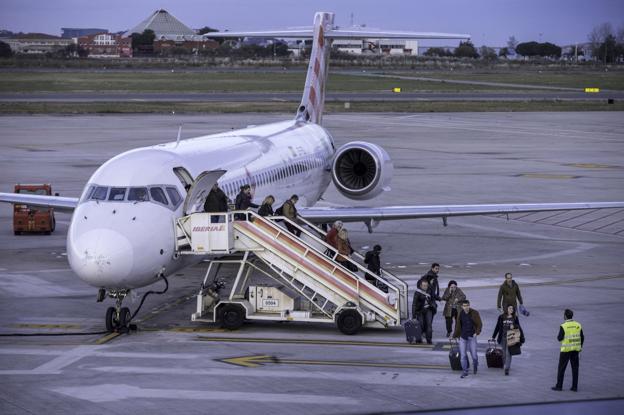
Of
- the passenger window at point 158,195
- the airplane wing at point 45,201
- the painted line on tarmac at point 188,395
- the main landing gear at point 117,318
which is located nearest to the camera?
the painted line on tarmac at point 188,395

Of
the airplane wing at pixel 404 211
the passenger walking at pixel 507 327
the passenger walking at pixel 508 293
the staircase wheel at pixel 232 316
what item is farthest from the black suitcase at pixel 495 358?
the airplane wing at pixel 404 211

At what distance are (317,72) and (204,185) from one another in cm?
1545

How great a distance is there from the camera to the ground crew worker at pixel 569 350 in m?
18.8

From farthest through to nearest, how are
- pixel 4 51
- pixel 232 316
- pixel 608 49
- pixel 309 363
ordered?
pixel 608 49 < pixel 4 51 < pixel 232 316 < pixel 309 363

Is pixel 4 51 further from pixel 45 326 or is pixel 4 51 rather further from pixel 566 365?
pixel 566 365

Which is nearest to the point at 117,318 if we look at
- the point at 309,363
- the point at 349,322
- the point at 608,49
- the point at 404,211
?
the point at 309,363

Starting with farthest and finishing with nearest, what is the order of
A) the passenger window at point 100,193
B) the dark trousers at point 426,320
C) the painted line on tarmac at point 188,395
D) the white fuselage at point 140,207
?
the passenger window at point 100,193 → the dark trousers at point 426,320 → the white fuselage at point 140,207 → the painted line on tarmac at point 188,395

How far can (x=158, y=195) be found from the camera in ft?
76.4

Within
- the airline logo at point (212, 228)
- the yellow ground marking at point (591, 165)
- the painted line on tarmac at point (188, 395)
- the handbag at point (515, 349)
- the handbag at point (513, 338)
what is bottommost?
the painted line on tarmac at point (188, 395)

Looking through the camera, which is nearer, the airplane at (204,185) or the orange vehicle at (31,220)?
the airplane at (204,185)

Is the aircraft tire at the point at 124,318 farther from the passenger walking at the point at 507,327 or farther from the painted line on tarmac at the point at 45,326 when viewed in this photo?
the passenger walking at the point at 507,327

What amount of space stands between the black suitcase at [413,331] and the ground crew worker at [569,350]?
3.39m

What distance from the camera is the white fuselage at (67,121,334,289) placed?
21.5 m

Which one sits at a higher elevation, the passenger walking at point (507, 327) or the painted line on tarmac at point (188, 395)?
the passenger walking at point (507, 327)
